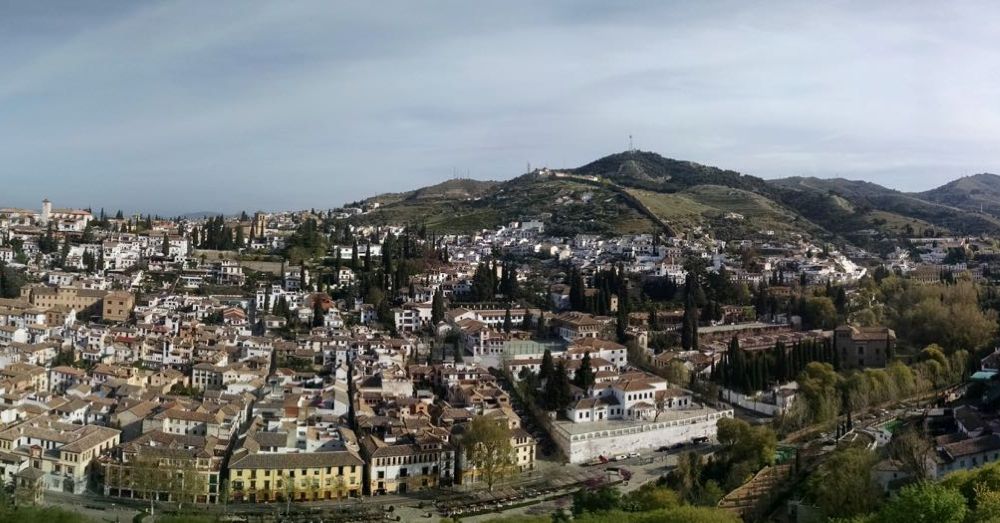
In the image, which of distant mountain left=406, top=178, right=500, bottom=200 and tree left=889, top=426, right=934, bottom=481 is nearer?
tree left=889, top=426, right=934, bottom=481

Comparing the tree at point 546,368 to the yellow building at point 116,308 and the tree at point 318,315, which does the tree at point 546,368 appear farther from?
the yellow building at point 116,308

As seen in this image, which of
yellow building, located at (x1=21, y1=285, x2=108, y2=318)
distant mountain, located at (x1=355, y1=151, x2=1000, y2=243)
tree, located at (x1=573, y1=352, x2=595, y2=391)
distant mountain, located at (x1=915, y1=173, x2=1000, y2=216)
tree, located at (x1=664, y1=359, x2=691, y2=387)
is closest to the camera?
tree, located at (x1=573, y1=352, x2=595, y2=391)

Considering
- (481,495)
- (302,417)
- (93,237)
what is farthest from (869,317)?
(93,237)

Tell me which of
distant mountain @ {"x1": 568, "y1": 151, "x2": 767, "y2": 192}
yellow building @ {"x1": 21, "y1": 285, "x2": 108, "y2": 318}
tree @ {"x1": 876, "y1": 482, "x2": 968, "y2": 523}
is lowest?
tree @ {"x1": 876, "y1": 482, "x2": 968, "y2": 523}

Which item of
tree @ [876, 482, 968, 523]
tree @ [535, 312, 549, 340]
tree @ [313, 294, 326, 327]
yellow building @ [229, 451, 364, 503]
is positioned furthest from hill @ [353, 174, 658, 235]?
tree @ [876, 482, 968, 523]

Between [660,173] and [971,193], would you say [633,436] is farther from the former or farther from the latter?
[971,193]

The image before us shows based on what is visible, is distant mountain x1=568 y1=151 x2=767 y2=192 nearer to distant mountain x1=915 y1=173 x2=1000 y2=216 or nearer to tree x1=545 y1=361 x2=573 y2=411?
distant mountain x1=915 y1=173 x2=1000 y2=216

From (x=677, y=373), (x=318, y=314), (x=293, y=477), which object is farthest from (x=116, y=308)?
(x=677, y=373)
